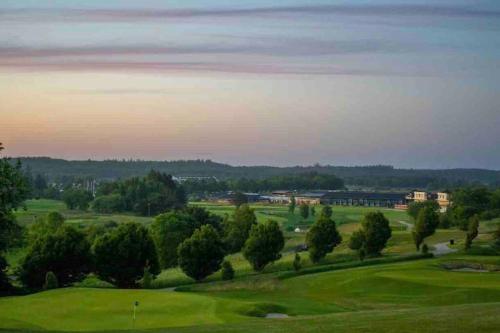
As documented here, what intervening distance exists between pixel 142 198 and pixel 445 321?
14509 centimetres

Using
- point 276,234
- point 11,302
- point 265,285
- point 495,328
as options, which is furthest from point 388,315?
point 276,234

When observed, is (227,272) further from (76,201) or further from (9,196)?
(76,201)

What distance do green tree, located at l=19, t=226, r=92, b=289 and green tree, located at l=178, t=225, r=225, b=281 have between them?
8.87 meters

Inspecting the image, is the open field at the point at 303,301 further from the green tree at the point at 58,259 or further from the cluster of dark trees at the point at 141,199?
the cluster of dark trees at the point at 141,199

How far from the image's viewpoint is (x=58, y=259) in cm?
6419

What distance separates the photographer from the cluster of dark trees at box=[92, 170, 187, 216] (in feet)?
545

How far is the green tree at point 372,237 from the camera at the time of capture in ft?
266

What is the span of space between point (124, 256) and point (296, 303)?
20.1m

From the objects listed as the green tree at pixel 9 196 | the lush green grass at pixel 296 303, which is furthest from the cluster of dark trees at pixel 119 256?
the green tree at pixel 9 196

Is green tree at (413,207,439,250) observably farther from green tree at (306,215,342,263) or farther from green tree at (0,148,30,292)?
green tree at (0,148,30,292)

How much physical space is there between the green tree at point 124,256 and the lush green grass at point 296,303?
601cm

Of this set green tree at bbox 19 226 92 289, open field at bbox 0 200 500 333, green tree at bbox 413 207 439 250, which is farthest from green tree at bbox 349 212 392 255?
green tree at bbox 19 226 92 289

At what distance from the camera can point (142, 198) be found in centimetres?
16812

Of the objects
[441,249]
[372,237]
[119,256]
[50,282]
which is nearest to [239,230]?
[372,237]
